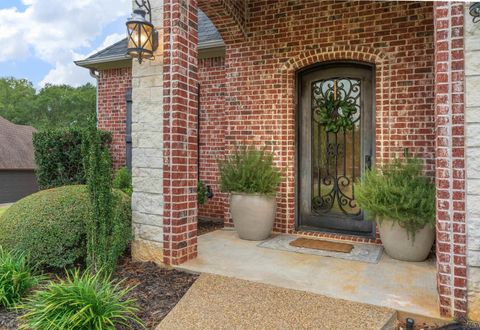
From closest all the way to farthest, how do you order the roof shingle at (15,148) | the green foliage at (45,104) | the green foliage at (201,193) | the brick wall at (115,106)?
the green foliage at (201,193) < the brick wall at (115,106) < the roof shingle at (15,148) < the green foliage at (45,104)

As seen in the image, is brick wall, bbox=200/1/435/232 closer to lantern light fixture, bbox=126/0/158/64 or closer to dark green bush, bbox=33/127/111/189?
lantern light fixture, bbox=126/0/158/64

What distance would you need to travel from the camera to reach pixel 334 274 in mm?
2971

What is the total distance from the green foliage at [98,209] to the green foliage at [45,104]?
987 inches

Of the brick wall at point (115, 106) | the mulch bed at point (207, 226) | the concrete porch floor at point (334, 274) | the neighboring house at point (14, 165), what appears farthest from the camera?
the neighboring house at point (14, 165)

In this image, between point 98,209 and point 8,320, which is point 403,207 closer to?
point 98,209

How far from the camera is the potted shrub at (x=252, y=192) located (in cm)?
414

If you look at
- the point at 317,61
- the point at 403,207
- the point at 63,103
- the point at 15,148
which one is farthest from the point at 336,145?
the point at 63,103

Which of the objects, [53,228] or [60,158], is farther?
[60,158]

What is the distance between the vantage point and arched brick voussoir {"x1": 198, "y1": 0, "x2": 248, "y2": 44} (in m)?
4.30

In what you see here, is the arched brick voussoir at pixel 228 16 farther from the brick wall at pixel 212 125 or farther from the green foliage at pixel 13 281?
the green foliage at pixel 13 281

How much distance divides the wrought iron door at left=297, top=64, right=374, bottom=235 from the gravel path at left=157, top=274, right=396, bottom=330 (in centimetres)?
211

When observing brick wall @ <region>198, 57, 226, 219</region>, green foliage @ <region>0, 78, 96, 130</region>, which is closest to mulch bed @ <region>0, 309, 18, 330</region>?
brick wall @ <region>198, 57, 226, 219</region>

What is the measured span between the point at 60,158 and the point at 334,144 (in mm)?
5349

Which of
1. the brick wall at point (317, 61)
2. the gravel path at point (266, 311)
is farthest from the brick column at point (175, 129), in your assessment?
the brick wall at point (317, 61)
